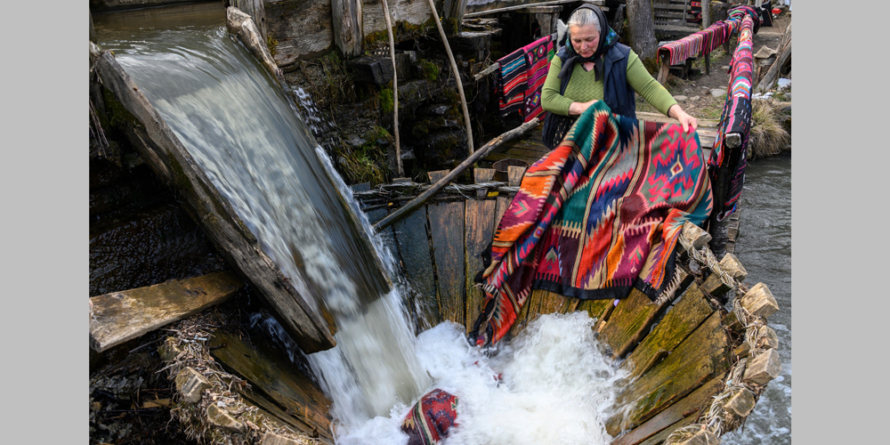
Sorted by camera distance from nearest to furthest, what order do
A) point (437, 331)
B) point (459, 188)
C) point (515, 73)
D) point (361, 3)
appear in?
1. point (437, 331)
2. point (459, 188)
3. point (361, 3)
4. point (515, 73)

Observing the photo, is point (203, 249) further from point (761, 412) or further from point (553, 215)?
point (761, 412)

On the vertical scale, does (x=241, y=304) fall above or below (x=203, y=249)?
below

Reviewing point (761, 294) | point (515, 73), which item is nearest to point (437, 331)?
point (761, 294)

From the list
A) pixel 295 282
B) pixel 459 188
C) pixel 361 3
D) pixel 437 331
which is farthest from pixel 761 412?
pixel 361 3

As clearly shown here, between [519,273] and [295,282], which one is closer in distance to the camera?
[295,282]

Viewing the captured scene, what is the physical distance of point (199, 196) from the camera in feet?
7.20

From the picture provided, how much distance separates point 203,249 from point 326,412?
1.00 meters

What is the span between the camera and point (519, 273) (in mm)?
3293

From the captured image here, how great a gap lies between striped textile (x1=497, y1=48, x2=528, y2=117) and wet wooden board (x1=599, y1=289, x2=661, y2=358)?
88.6 inches

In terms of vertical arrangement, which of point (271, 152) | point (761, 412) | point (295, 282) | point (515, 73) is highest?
point (515, 73)

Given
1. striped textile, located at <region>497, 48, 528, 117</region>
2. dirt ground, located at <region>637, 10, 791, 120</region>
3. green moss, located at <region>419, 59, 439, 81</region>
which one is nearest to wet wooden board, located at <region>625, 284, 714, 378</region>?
striped textile, located at <region>497, 48, 528, 117</region>

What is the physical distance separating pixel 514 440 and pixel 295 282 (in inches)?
49.4

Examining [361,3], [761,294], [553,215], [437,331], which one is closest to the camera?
[761,294]

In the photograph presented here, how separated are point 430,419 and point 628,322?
44.5 inches
